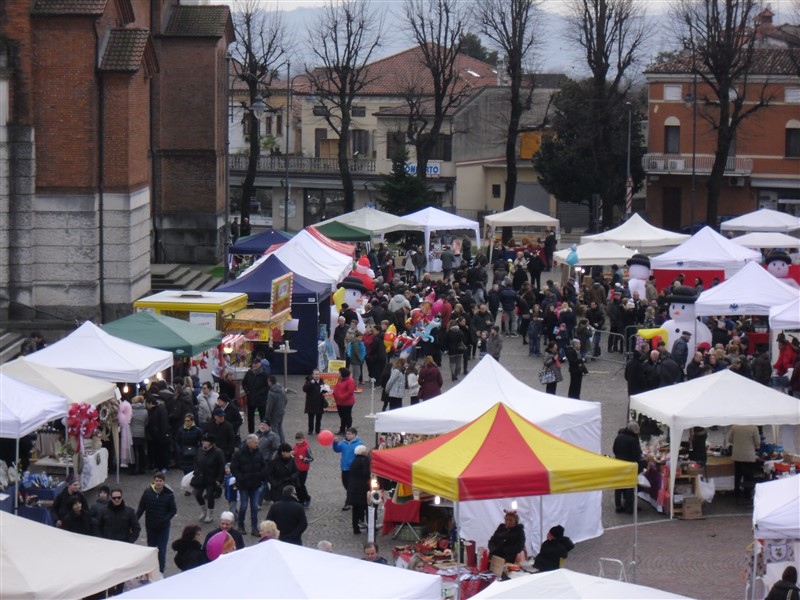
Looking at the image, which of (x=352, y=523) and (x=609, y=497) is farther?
(x=609, y=497)

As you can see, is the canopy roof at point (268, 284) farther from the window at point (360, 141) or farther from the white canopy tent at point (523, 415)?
the window at point (360, 141)

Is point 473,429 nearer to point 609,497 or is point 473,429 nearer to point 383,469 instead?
point 383,469

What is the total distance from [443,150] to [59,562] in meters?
59.3

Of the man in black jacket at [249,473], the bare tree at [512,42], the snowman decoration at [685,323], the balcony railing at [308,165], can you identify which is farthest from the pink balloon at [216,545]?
the balcony railing at [308,165]

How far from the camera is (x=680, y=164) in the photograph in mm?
61000

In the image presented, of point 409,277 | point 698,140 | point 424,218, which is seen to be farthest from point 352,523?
point 698,140

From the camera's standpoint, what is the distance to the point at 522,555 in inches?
531

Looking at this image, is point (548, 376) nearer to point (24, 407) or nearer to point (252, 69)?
point (24, 407)

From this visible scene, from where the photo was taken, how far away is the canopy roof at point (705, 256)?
31266 mm

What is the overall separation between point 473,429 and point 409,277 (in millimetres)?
22384

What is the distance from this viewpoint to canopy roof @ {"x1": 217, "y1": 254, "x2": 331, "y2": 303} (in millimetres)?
25562

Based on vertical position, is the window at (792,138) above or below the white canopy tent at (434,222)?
above

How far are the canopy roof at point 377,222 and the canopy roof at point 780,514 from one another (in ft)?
87.4

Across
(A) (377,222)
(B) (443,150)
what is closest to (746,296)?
(A) (377,222)
